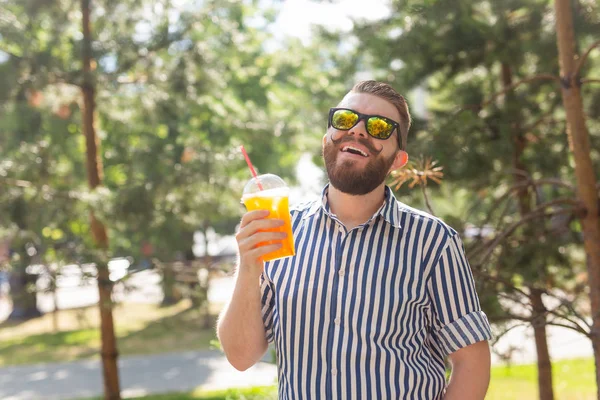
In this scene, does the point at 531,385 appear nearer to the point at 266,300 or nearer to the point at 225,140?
the point at 225,140

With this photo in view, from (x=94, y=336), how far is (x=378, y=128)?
1330cm

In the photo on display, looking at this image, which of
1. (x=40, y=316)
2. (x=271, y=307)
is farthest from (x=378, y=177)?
(x=40, y=316)

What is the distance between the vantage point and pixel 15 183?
696 centimetres

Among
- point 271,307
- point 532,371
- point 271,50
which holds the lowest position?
point 532,371

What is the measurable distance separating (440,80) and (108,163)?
5.63 m

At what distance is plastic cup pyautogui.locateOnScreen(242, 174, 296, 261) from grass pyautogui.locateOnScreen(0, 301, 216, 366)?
9493 millimetres

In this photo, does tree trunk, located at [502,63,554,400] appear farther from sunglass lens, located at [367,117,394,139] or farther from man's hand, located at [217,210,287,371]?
man's hand, located at [217,210,287,371]

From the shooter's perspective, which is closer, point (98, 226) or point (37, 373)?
point (98, 226)

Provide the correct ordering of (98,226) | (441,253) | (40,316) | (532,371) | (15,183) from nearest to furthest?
(441,253), (15,183), (98,226), (532,371), (40,316)

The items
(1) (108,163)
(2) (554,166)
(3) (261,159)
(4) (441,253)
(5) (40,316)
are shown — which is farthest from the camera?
(5) (40,316)

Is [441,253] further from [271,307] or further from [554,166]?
[554,166]

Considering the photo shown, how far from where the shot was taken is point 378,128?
80.6 inches

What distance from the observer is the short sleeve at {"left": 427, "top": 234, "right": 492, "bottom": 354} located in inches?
76.7

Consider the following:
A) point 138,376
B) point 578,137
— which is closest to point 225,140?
point 138,376
